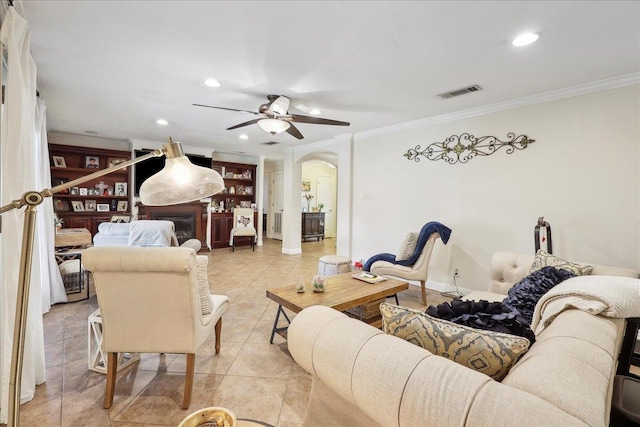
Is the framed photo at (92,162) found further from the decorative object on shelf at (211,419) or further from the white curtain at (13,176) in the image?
the decorative object on shelf at (211,419)

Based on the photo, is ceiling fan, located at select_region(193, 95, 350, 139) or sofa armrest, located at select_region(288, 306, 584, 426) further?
ceiling fan, located at select_region(193, 95, 350, 139)

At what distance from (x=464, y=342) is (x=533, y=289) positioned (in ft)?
4.50

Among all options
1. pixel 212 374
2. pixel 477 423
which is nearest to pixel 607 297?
pixel 477 423

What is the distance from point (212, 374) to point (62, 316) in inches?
83.4

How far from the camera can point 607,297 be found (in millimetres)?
1193

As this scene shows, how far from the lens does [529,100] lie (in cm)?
334

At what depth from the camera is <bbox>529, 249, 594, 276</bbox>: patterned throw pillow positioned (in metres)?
2.18

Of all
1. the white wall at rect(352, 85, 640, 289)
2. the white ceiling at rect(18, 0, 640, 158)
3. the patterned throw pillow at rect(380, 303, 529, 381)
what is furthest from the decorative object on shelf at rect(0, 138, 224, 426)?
the white wall at rect(352, 85, 640, 289)

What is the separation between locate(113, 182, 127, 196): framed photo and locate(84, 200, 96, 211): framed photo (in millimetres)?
430

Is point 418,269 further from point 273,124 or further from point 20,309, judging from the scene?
point 20,309

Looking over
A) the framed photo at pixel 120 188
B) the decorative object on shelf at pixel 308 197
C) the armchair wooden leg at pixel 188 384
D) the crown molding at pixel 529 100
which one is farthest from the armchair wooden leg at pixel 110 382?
the decorative object on shelf at pixel 308 197

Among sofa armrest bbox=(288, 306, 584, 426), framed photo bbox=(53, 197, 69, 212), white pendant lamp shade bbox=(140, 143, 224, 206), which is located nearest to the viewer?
sofa armrest bbox=(288, 306, 584, 426)

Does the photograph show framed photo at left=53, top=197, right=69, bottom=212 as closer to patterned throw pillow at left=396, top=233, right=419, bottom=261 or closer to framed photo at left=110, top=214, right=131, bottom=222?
framed photo at left=110, top=214, right=131, bottom=222

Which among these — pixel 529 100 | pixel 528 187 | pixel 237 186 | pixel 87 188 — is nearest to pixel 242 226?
pixel 237 186
